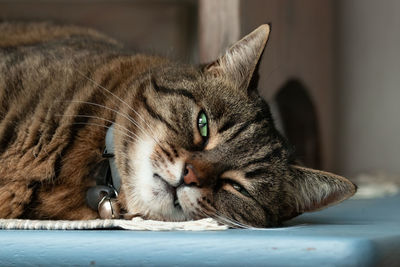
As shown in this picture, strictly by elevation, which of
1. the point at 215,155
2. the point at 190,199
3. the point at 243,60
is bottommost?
the point at 190,199

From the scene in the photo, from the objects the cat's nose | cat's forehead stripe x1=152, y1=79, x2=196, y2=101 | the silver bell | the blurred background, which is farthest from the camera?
the blurred background

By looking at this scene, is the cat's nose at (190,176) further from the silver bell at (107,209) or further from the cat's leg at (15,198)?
the cat's leg at (15,198)

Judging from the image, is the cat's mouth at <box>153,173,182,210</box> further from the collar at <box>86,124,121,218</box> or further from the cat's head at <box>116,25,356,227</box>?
the collar at <box>86,124,121,218</box>

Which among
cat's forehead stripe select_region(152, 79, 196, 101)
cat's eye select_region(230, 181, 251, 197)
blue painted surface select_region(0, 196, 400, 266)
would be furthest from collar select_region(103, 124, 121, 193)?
blue painted surface select_region(0, 196, 400, 266)

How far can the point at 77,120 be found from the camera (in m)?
1.50

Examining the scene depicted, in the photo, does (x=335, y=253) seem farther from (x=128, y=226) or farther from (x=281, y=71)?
(x=281, y=71)

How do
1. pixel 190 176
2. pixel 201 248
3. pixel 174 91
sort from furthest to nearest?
pixel 174 91
pixel 190 176
pixel 201 248

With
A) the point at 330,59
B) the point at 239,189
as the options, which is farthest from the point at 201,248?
the point at 330,59

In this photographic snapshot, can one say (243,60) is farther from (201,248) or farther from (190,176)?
(201,248)

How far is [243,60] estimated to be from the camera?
5.15ft

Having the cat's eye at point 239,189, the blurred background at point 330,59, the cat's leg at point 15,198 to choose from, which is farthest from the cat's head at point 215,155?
the blurred background at point 330,59

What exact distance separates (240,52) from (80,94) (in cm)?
41

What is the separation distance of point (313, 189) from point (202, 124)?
0.99 ft

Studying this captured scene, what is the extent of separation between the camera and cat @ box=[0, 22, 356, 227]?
1341mm
